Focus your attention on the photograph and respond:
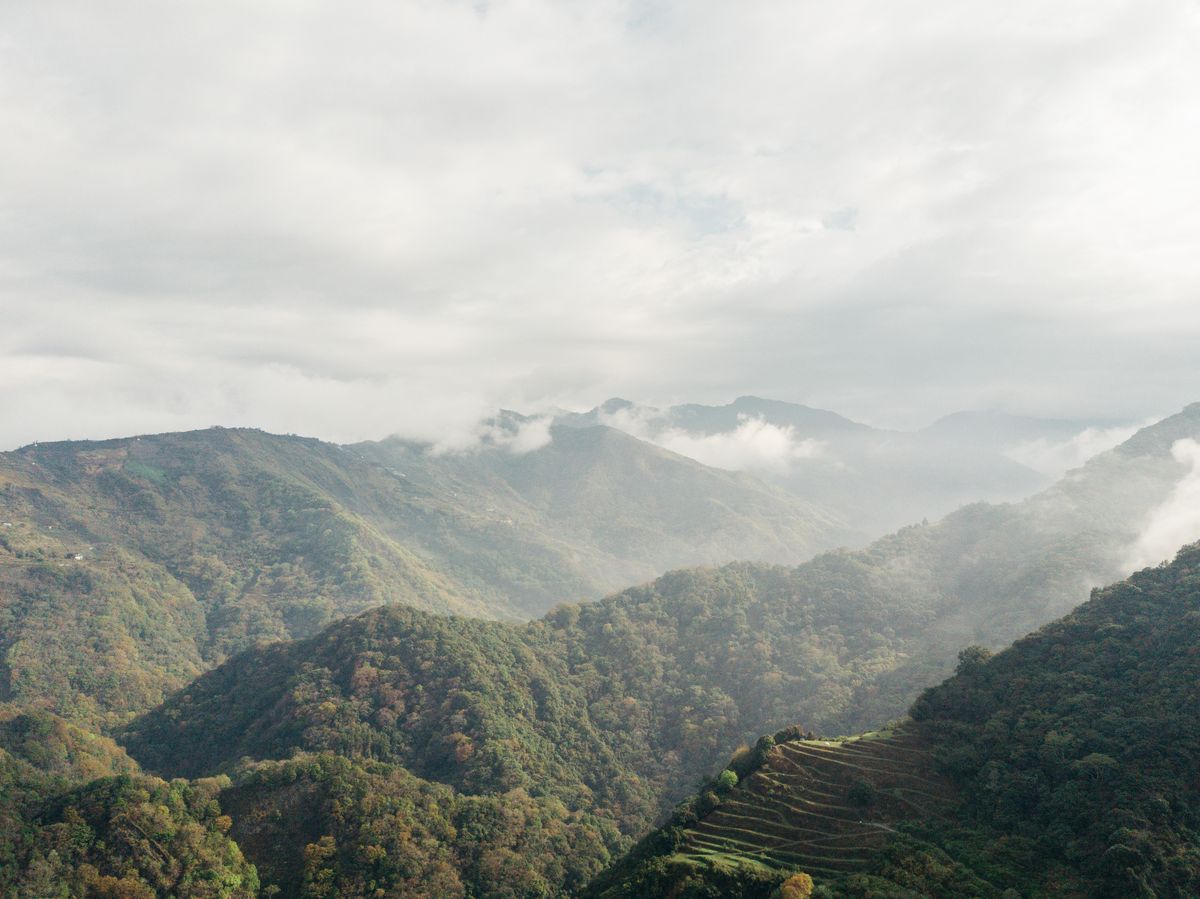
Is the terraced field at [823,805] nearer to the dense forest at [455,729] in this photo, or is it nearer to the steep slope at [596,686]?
the dense forest at [455,729]

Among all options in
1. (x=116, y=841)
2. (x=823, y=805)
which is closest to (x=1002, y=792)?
(x=823, y=805)

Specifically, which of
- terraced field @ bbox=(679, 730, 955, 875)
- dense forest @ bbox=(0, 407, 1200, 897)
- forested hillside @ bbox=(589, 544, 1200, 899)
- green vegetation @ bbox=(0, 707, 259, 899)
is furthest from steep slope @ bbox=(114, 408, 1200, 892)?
forested hillside @ bbox=(589, 544, 1200, 899)

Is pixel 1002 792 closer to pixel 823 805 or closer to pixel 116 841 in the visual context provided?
pixel 823 805

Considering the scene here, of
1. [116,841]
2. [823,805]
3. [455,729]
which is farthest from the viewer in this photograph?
[455,729]

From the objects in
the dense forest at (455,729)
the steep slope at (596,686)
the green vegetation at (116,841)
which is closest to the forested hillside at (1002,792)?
the dense forest at (455,729)

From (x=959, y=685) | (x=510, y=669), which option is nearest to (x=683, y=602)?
(x=510, y=669)

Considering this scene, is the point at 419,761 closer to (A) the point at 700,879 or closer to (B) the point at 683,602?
(A) the point at 700,879
